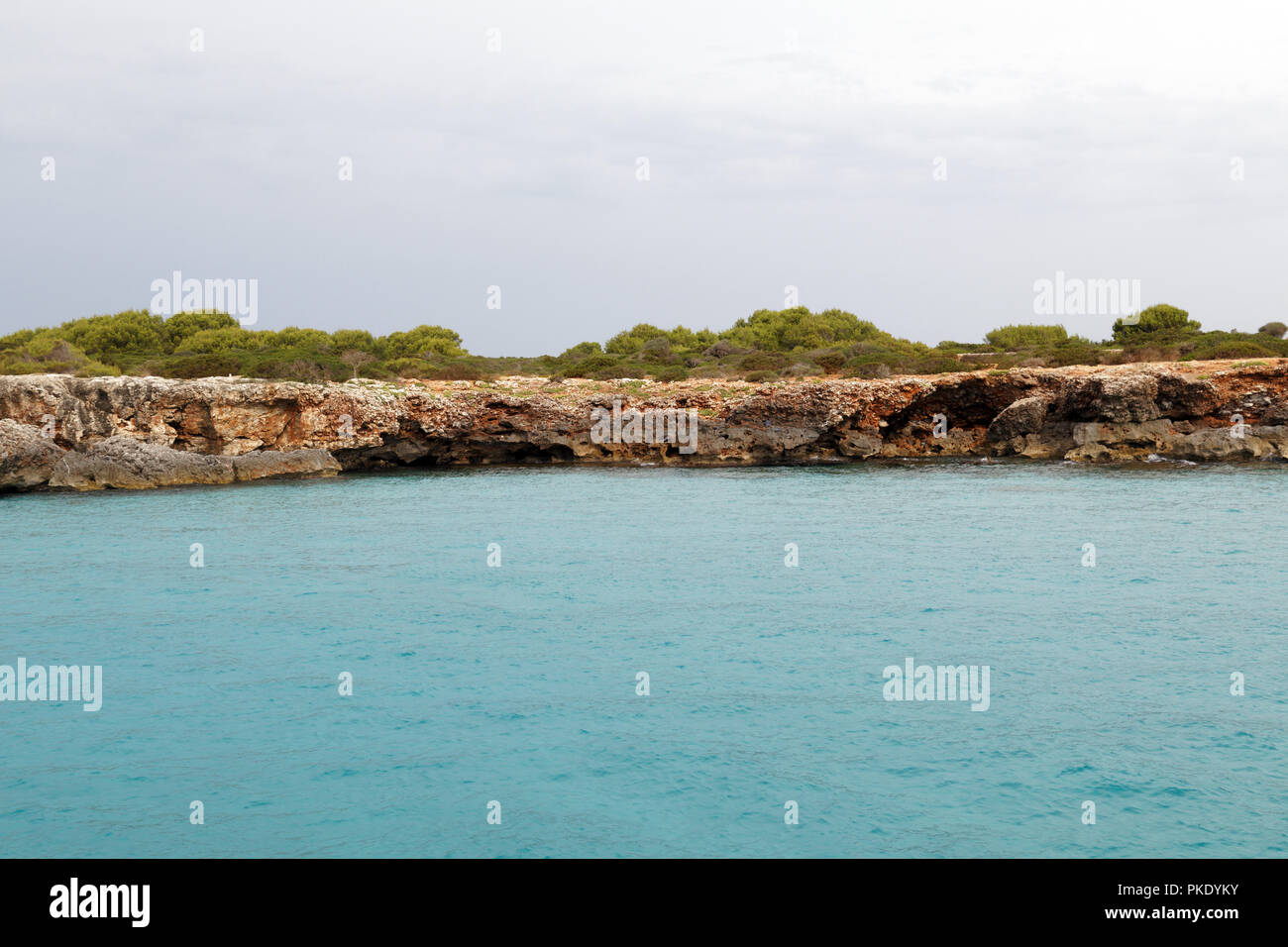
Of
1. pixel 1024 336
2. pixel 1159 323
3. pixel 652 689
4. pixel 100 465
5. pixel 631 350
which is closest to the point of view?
pixel 652 689

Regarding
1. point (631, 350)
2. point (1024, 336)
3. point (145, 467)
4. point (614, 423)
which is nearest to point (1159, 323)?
point (1024, 336)

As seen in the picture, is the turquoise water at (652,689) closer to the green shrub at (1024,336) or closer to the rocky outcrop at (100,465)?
the rocky outcrop at (100,465)

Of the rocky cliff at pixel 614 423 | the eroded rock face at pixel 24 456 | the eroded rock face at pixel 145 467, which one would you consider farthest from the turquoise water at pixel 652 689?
the rocky cliff at pixel 614 423

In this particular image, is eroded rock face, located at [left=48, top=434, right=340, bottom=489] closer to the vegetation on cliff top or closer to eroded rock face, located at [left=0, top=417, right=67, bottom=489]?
eroded rock face, located at [left=0, top=417, right=67, bottom=489]

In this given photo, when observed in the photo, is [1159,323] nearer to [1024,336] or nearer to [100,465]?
[1024,336]

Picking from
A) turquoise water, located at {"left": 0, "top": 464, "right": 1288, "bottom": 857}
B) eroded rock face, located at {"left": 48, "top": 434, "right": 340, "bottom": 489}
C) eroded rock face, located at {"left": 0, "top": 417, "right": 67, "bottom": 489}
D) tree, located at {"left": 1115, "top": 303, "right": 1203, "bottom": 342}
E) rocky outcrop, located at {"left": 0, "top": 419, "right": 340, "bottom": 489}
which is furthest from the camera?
tree, located at {"left": 1115, "top": 303, "right": 1203, "bottom": 342}

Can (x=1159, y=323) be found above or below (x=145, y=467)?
above

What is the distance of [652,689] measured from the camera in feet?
31.3

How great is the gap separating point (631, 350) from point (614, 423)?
130ft

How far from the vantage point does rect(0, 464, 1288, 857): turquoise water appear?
6.67 metres

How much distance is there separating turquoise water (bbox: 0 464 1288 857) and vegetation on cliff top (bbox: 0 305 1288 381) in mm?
20623

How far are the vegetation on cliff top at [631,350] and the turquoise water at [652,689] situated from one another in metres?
20.6

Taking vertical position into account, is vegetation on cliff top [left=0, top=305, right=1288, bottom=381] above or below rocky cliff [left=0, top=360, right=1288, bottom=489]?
above

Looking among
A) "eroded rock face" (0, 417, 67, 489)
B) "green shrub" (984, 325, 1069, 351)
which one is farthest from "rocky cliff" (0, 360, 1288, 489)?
"green shrub" (984, 325, 1069, 351)
